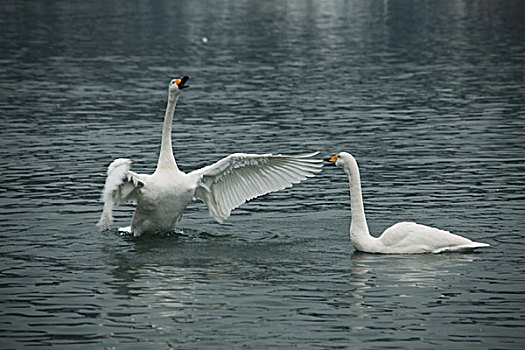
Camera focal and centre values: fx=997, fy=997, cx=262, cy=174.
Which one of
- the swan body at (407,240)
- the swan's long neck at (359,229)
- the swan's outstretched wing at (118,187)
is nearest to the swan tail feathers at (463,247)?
the swan body at (407,240)

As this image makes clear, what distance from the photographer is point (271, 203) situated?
19578 millimetres

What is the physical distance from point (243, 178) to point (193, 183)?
103cm

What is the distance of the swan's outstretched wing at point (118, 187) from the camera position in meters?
15.0

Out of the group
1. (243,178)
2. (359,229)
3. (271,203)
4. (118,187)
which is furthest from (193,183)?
(271,203)

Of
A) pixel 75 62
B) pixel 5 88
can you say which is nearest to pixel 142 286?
pixel 5 88

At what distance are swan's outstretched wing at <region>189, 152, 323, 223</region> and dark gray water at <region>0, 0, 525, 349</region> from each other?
0.55 m

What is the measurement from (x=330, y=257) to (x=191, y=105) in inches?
716

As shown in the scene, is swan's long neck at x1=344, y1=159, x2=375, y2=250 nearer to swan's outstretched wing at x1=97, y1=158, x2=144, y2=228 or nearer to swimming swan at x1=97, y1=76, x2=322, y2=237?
swimming swan at x1=97, y1=76, x2=322, y2=237

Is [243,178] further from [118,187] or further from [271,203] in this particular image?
[118,187]

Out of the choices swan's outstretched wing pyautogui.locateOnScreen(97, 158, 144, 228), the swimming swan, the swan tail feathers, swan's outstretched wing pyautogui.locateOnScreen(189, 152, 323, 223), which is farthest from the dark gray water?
swan's outstretched wing pyautogui.locateOnScreen(97, 158, 144, 228)

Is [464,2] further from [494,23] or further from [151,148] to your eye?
[151,148]

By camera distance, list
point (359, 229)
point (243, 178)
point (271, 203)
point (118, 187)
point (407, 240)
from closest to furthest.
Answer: point (407, 240), point (359, 229), point (118, 187), point (243, 178), point (271, 203)

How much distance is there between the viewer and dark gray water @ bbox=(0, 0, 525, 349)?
40.3 feet

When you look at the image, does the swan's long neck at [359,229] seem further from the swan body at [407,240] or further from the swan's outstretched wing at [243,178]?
the swan's outstretched wing at [243,178]
